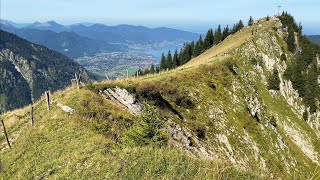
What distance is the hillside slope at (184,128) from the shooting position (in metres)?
15.9

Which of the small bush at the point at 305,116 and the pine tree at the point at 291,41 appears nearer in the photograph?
the small bush at the point at 305,116

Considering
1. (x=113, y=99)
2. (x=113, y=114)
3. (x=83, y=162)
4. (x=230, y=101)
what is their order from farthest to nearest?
(x=230, y=101)
(x=113, y=99)
(x=113, y=114)
(x=83, y=162)

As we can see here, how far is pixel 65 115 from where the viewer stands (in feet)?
92.8

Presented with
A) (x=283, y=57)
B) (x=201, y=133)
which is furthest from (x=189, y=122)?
(x=283, y=57)

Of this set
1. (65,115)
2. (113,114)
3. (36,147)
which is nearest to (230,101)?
(113,114)

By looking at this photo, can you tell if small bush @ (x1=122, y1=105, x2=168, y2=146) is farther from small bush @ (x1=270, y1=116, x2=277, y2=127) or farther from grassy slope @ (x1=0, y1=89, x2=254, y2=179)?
small bush @ (x1=270, y1=116, x2=277, y2=127)

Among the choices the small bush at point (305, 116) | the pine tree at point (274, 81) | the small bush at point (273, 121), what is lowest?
the small bush at point (305, 116)

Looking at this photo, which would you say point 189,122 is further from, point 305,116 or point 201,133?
point 305,116

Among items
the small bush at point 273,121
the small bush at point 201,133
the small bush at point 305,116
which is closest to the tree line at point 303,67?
the small bush at point 305,116

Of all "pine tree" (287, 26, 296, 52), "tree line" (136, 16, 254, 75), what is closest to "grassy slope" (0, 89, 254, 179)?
"pine tree" (287, 26, 296, 52)

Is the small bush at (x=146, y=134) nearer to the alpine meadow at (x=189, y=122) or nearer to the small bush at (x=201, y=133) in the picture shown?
the alpine meadow at (x=189, y=122)

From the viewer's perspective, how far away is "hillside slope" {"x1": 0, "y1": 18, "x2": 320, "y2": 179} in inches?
628

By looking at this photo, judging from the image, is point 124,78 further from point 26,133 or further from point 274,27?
point 274,27

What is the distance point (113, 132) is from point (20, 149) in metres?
6.90
